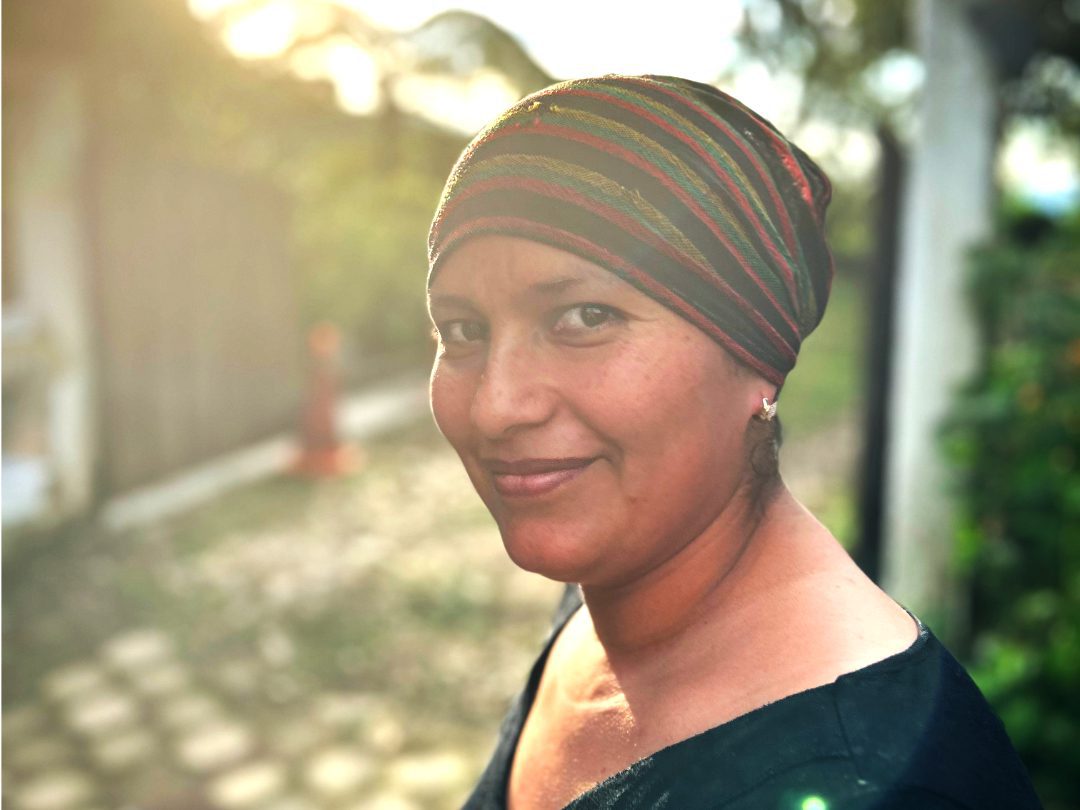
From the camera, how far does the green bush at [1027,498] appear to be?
3568 mm

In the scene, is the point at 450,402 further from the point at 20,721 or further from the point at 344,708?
the point at 20,721

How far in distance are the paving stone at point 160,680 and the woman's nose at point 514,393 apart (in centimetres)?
411

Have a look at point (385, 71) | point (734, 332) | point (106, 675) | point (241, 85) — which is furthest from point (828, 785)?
point (241, 85)

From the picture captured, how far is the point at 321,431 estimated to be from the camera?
8688 mm

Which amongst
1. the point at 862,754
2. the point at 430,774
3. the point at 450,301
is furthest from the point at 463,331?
the point at 430,774

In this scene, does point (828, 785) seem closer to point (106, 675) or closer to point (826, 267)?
point (826, 267)

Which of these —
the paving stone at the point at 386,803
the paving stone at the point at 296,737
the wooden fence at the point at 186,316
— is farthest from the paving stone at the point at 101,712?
the wooden fence at the point at 186,316

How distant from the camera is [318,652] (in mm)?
5184

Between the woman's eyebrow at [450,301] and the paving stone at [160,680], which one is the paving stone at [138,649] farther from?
A: the woman's eyebrow at [450,301]

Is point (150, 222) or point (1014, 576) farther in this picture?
point (150, 222)

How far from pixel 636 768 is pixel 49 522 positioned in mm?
6221

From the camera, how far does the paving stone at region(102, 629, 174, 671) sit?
5.00 meters

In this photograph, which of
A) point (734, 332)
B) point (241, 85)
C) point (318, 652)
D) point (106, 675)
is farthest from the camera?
point (241, 85)

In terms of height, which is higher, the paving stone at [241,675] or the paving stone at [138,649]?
the paving stone at [138,649]
